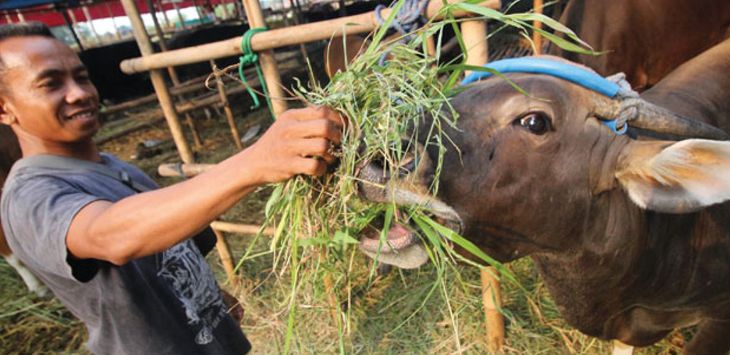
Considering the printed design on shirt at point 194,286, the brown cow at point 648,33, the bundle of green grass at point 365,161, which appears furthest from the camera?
the brown cow at point 648,33

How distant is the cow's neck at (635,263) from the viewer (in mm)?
1827

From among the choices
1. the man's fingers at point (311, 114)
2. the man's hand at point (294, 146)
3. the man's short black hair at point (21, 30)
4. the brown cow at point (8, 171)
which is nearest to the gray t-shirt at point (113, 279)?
the man's short black hair at point (21, 30)

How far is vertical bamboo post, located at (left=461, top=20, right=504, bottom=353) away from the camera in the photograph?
2.03 m

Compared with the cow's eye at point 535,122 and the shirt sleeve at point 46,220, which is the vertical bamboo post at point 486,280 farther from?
the shirt sleeve at point 46,220

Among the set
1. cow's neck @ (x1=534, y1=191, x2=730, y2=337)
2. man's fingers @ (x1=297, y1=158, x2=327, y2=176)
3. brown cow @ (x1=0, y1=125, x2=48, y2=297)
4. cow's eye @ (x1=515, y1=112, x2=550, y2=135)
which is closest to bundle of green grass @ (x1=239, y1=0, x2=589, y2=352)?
man's fingers @ (x1=297, y1=158, x2=327, y2=176)

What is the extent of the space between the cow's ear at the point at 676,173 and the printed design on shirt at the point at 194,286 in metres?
2.00

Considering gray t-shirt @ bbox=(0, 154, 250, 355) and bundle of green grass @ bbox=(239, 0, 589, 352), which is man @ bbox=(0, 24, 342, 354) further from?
bundle of green grass @ bbox=(239, 0, 589, 352)

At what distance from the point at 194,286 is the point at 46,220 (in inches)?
33.2

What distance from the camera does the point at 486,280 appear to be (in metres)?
2.56

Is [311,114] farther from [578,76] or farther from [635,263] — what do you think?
[635,263]

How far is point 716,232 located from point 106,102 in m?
13.5

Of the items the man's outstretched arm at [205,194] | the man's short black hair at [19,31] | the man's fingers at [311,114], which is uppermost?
the man's short black hair at [19,31]

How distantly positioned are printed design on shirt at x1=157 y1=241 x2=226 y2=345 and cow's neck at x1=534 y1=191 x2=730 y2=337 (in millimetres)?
1719

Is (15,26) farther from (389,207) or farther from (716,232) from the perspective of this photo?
(716,232)
